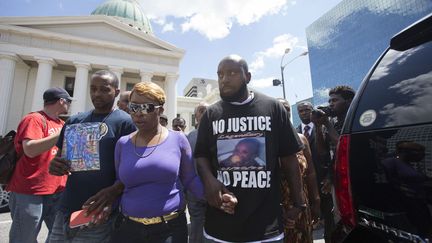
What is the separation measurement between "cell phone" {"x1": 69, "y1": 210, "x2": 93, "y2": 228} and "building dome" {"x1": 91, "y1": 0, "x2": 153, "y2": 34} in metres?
46.7

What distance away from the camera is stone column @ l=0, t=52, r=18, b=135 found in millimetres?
23453

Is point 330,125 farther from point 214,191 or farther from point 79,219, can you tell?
point 79,219

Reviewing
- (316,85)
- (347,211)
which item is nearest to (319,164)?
(347,211)

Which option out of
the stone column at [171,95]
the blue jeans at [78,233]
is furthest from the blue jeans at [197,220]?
the stone column at [171,95]

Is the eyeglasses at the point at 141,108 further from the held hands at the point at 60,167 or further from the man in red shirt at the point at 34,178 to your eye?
the man in red shirt at the point at 34,178

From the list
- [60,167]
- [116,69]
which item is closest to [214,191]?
[60,167]

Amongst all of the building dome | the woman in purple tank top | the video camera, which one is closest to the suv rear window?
the woman in purple tank top

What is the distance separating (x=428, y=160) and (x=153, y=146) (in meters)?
1.55

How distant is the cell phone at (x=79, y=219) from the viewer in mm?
1673

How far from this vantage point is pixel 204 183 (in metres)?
1.72

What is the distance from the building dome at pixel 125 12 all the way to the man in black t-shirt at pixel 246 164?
46719 mm

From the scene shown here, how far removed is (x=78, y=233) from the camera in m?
1.80

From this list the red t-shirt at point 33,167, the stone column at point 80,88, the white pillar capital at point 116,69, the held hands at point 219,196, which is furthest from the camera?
the white pillar capital at point 116,69

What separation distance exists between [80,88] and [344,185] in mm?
29433
